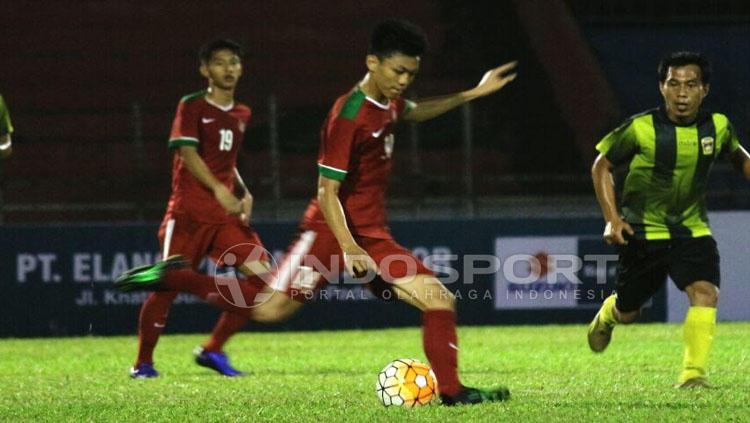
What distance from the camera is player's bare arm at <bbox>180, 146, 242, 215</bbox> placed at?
27.0 ft

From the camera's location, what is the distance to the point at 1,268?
12.7 metres

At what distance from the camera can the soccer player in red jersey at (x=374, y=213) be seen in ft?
21.0

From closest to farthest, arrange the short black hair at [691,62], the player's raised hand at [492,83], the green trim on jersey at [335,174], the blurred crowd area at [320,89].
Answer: the green trim on jersey at [335,174]
the player's raised hand at [492,83]
the short black hair at [691,62]
the blurred crowd area at [320,89]

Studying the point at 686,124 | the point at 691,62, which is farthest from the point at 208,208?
the point at 691,62

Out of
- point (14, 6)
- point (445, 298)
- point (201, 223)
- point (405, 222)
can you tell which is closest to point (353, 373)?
point (201, 223)

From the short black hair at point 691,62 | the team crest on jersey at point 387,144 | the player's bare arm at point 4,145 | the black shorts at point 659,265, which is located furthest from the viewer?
→ the player's bare arm at point 4,145

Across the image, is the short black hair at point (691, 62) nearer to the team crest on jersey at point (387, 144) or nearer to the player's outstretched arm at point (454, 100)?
the player's outstretched arm at point (454, 100)

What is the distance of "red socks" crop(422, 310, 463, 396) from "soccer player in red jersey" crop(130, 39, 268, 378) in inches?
95.0

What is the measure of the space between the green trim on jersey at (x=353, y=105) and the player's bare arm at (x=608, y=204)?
167cm

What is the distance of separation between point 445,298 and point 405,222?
6.40 m

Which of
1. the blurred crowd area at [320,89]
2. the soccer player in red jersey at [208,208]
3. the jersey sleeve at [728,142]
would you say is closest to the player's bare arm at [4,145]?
the soccer player in red jersey at [208,208]

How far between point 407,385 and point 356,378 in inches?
72.6

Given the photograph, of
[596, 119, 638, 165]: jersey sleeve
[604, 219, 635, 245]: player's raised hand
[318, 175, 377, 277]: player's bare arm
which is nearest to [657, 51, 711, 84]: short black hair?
[596, 119, 638, 165]: jersey sleeve

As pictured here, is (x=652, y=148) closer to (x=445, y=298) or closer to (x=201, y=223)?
(x=445, y=298)
